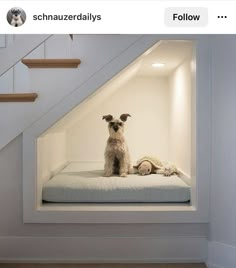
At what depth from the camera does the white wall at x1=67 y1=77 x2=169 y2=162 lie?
3801 mm

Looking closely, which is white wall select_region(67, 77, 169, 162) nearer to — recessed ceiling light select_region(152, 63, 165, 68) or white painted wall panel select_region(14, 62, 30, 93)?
recessed ceiling light select_region(152, 63, 165, 68)

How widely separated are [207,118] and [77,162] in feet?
6.50

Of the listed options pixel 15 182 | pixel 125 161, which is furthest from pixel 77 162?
pixel 15 182

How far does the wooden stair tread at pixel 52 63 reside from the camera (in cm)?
210

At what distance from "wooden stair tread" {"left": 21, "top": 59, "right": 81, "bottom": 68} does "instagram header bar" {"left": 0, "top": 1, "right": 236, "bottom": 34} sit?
1.00 m

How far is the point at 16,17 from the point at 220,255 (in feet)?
5.82

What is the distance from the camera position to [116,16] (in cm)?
108

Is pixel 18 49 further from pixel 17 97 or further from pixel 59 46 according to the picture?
pixel 59 46

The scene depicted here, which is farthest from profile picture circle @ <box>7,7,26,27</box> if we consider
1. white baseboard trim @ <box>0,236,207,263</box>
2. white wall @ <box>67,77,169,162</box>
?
white wall @ <box>67,77,169,162</box>

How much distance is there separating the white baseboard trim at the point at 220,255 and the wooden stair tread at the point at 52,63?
1442 millimetres

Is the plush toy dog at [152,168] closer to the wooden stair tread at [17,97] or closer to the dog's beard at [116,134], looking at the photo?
the dog's beard at [116,134]

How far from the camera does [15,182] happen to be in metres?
2.15

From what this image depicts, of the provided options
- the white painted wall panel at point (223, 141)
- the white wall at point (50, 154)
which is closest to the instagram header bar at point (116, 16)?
the white painted wall panel at point (223, 141)

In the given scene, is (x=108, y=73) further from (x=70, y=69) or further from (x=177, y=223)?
(x=177, y=223)
